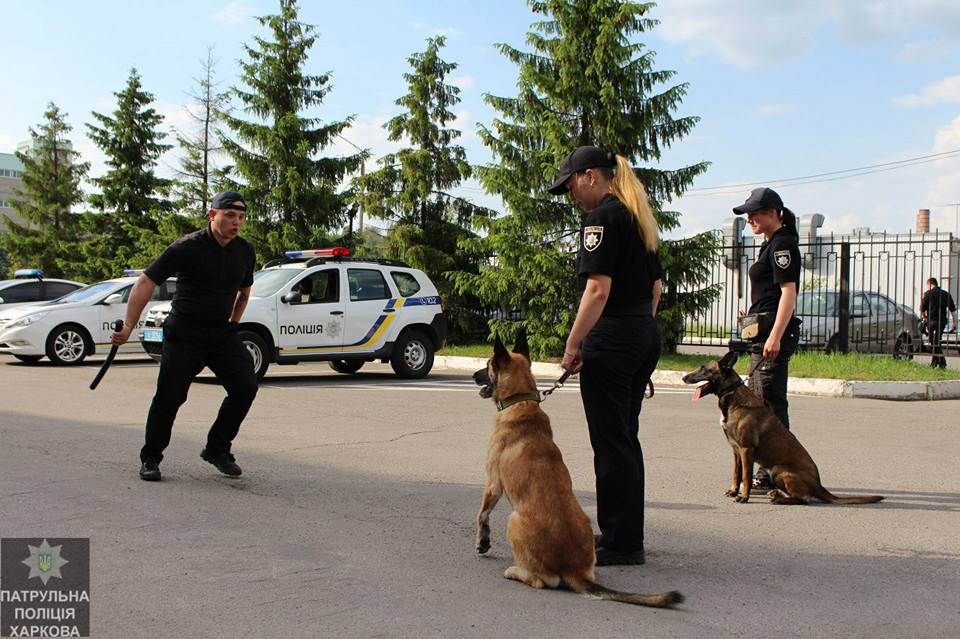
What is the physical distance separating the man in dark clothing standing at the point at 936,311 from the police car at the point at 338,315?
9021 mm

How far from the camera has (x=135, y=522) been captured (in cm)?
481

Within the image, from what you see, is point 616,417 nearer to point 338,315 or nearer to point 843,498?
point 843,498

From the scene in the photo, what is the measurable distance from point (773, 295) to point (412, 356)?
8.65m

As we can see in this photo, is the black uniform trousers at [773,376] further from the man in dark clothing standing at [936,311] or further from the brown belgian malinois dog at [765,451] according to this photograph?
the man in dark clothing standing at [936,311]

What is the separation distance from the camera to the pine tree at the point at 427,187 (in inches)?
798

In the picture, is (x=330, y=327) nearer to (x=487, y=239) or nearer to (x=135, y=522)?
(x=487, y=239)

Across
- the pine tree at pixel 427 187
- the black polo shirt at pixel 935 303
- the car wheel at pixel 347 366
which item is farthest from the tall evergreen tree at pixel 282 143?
the black polo shirt at pixel 935 303

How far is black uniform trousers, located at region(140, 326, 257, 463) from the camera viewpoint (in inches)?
236

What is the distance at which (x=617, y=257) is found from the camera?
4.16m

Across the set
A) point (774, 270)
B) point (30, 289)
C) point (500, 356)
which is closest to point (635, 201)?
point (500, 356)

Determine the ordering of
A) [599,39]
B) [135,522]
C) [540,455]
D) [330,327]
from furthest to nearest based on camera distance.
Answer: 1. [599,39]
2. [330,327]
3. [135,522]
4. [540,455]

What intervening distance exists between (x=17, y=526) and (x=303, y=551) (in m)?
1.61

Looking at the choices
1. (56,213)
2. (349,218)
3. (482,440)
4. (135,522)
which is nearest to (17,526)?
(135,522)

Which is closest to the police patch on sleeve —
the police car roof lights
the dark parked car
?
the police car roof lights
